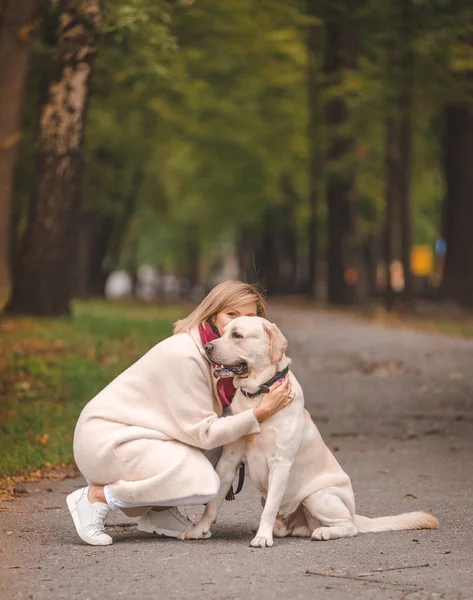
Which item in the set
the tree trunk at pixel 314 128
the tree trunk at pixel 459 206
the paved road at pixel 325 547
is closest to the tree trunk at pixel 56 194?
the paved road at pixel 325 547

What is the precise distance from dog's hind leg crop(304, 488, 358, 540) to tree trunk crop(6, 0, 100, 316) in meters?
13.7

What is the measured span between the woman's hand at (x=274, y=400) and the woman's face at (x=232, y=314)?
47cm

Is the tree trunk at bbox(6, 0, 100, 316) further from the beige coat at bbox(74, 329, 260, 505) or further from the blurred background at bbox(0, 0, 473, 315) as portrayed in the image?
the beige coat at bbox(74, 329, 260, 505)

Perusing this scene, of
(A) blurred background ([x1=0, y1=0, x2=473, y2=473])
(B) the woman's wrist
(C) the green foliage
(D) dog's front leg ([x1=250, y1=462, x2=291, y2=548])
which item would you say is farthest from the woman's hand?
(C) the green foliage

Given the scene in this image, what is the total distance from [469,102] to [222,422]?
24515 mm

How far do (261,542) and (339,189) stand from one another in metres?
33.1

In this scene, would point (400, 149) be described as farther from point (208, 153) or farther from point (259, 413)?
point (259, 413)

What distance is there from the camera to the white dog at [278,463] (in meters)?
6.91

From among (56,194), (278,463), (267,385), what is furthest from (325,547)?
(56,194)

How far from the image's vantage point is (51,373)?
14539mm

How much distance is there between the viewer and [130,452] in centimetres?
709

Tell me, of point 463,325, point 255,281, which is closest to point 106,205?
point 463,325

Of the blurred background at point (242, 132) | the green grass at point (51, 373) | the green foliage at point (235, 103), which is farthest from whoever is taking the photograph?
the green foliage at point (235, 103)

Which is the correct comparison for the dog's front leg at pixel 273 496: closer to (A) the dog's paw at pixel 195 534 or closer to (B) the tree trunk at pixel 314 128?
(A) the dog's paw at pixel 195 534
